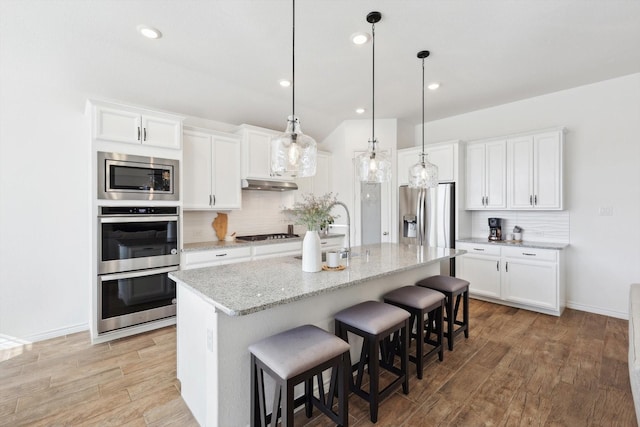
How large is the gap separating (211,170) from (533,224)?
4.50 m

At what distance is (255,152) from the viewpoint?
4.21 meters

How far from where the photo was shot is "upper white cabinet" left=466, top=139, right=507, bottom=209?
413cm

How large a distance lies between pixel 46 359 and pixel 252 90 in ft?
11.5

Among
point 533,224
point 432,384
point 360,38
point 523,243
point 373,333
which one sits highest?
point 360,38

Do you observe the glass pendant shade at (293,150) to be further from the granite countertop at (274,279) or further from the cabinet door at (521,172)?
the cabinet door at (521,172)

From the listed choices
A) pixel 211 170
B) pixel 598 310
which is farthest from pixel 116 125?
pixel 598 310

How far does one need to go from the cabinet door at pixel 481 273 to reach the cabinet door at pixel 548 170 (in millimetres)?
962

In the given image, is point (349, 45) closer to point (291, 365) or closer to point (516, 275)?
point (291, 365)

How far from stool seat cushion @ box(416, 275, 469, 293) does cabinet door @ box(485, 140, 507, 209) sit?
74.0 inches

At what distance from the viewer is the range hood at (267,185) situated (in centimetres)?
413

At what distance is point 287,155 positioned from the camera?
2.09 metres

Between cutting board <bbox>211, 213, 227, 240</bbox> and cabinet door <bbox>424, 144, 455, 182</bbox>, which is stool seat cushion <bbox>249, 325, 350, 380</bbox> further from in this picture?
cabinet door <bbox>424, 144, 455, 182</bbox>

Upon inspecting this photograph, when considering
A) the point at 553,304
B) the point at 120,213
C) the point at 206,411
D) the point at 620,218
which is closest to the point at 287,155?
the point at 206,411

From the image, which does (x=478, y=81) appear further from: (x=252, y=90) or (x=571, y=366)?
(x=571, y=366)
